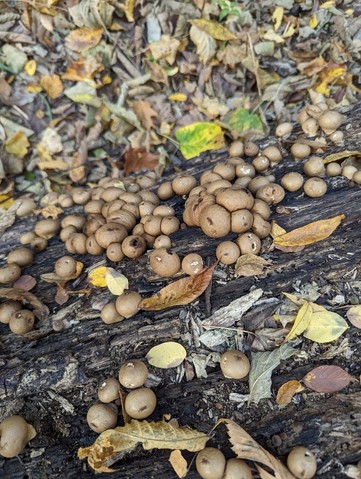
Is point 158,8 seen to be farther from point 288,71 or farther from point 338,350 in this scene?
point 338,350

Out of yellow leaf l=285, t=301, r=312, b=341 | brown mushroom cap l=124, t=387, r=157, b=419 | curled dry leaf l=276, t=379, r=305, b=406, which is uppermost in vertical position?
yellow leaf l=285, t=301, r=312, b=341

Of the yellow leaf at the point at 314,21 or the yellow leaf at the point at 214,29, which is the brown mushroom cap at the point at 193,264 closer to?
the yellow leaf at the point at 214,29

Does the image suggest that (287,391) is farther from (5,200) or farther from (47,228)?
(5,200)

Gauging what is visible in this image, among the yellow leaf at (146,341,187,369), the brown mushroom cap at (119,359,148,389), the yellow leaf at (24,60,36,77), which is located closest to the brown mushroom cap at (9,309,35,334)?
the brown mushroom cap at (119,359,148,389)

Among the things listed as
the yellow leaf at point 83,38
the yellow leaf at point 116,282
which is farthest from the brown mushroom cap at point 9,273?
the yellow leaf at point 83,38

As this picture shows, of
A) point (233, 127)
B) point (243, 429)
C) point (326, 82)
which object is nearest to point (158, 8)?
point (233, 127)

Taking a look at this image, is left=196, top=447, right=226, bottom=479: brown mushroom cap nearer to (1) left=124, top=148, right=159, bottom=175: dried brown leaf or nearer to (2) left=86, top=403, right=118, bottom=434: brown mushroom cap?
(2) left=86, top=403, right=118, bottom=434: brown mushroom cap

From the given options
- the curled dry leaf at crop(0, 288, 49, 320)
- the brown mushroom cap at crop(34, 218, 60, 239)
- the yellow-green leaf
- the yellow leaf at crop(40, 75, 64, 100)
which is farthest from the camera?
the yellow leaf at crop(40, 75, 64, 100)
